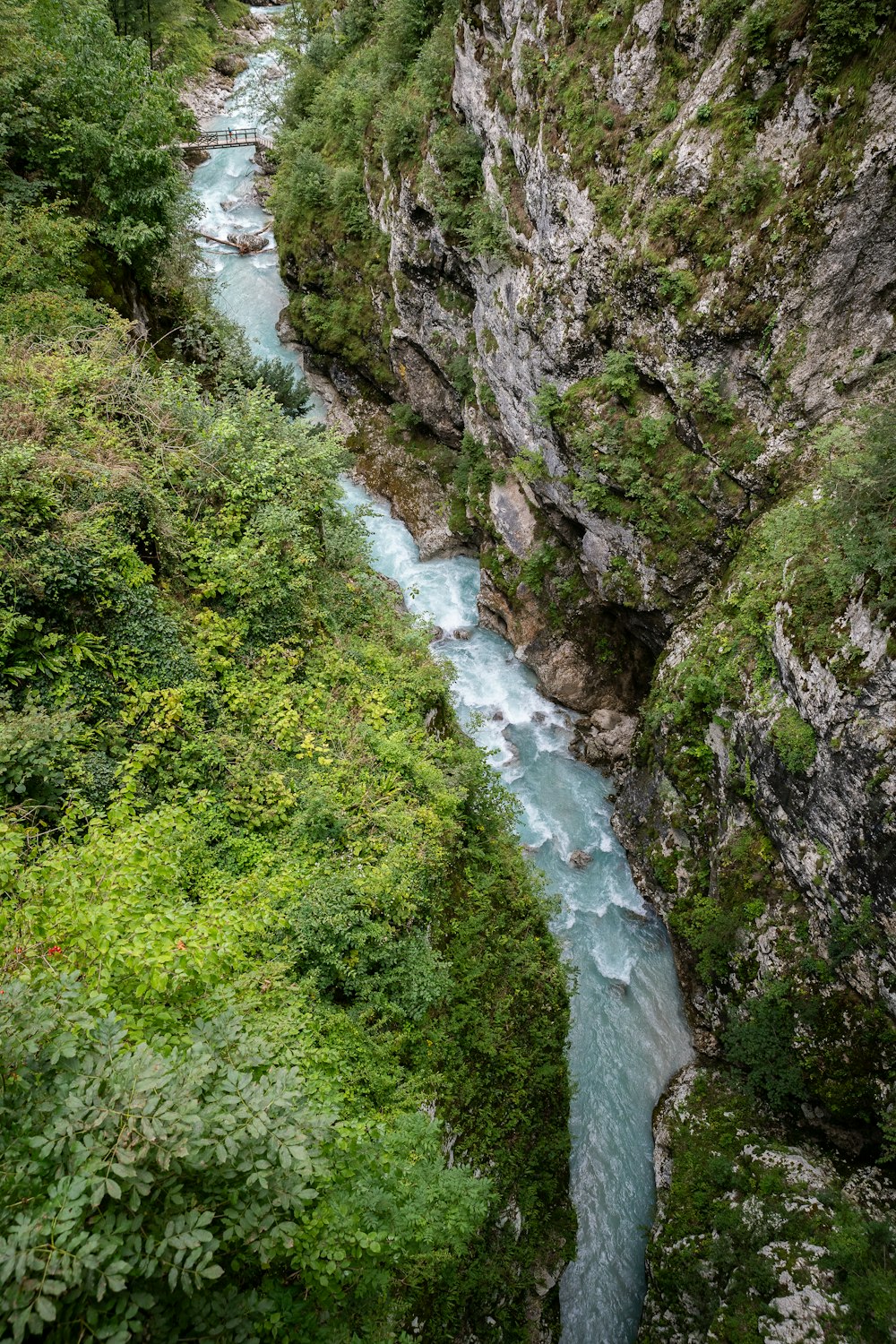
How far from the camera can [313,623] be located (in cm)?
1046

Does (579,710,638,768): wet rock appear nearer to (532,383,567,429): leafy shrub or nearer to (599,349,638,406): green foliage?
(532,383,567,429): leafy shrub

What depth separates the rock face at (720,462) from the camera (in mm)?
9367

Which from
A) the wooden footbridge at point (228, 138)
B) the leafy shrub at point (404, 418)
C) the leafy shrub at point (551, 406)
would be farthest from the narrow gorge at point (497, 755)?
the wooden footbridge at point (228, 138)

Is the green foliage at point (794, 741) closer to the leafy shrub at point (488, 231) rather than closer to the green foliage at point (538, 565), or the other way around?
the green foliage at point (538, 565)

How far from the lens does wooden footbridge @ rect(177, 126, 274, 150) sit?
2998 centimetres

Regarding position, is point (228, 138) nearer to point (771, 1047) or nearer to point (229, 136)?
point (229, 136)

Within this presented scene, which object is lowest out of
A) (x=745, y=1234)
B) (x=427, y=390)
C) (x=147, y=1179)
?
(x=745, y=1234)

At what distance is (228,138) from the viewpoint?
3075 centimetres

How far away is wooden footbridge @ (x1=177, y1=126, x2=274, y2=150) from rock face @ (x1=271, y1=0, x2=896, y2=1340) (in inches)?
709

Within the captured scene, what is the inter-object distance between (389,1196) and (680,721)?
9713 mm

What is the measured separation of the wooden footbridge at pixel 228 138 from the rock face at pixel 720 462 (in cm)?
1800

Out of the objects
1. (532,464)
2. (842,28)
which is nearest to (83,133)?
(532,464)

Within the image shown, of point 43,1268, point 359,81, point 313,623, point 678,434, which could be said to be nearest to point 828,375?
point 678,434

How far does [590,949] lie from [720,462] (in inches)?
399
